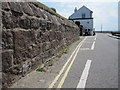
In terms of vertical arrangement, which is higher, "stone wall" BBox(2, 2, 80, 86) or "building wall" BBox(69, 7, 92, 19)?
"building wall" BBox(69, 7, 92, 19)

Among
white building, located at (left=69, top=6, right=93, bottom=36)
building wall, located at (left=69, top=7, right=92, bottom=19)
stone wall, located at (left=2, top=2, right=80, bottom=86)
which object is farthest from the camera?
building wall, located at (left=69, top=7, right=92, bottom=19)

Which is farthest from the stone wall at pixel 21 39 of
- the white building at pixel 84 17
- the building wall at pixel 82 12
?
the building wall at pixel 82 12

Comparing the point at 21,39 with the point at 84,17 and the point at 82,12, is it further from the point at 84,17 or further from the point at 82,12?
the point at 82,12

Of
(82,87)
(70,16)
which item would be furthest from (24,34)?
(70,16)

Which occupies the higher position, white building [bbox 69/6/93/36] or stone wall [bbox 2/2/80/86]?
white building [bbox 69/6/93/36]

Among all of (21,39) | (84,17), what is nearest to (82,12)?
(84,17)

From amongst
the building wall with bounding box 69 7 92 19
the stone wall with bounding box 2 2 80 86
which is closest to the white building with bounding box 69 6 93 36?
the building wall with bounding box 69 7 92 19

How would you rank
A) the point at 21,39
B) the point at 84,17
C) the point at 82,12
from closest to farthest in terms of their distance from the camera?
the point at 21,39
the point at 84,17
the point at 82,12

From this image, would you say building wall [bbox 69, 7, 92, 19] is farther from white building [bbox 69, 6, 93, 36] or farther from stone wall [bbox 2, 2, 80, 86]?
stone wall [bbox 2, 2, 80, 86]

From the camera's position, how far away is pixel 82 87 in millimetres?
3838

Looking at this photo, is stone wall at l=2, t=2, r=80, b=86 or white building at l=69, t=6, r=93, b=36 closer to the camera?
stone wall at l=2, t=2, r=80, b=86

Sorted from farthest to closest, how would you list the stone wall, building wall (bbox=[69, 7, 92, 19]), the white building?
building wall (bbox=[69, 7, 92, 19]) < the white building < the stone wall

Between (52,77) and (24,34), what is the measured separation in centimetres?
174

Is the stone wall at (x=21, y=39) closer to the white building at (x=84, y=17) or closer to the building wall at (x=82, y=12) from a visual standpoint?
the white building at (x=84, y=17)
